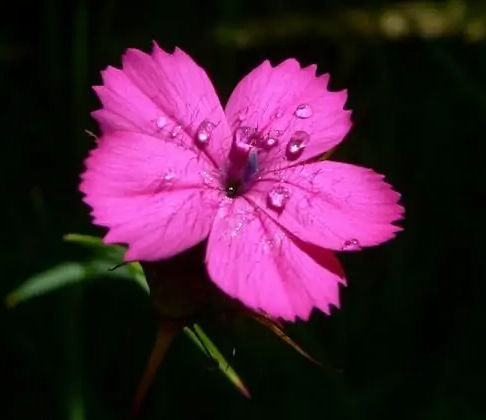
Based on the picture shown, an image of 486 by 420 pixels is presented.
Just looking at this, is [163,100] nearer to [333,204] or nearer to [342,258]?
[333,204]

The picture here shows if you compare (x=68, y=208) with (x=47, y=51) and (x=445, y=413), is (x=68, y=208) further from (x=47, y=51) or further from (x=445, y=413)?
(x=445, y=413)

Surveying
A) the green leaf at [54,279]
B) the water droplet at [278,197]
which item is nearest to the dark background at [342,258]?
the green leaf at [54,279]

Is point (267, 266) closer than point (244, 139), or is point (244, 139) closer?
point (267, 266)

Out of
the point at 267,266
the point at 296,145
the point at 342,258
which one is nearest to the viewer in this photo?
the point at 267,266

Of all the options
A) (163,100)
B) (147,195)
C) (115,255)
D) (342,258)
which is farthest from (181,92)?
(342,258)

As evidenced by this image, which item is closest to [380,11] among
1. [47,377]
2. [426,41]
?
[426,41]

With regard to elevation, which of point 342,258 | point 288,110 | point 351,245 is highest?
point 288,110
